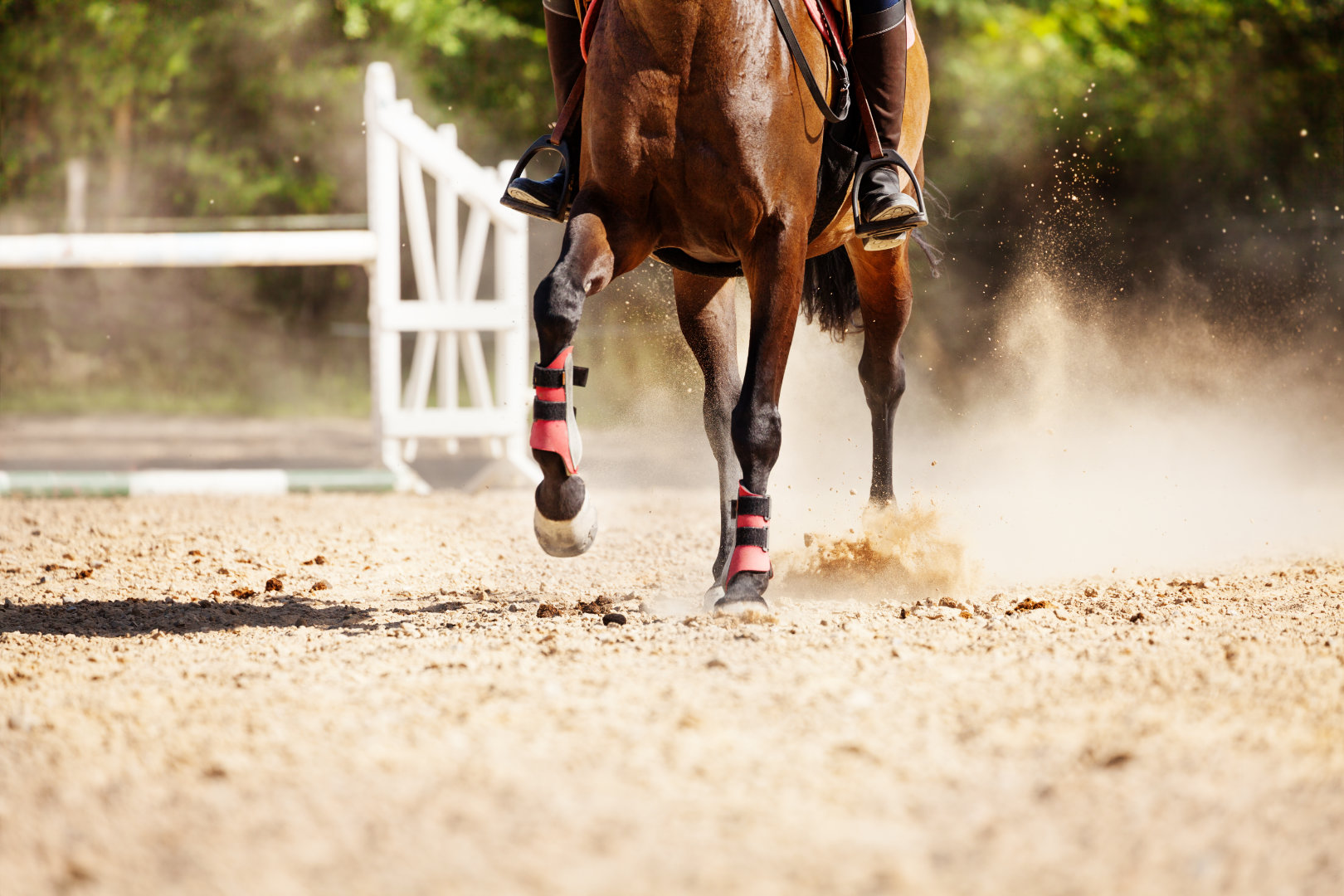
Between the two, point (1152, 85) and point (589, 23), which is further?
point (1152, 85)

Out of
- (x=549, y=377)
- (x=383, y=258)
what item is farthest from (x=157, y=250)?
(x=549, y=377)

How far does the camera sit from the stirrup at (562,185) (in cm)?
358

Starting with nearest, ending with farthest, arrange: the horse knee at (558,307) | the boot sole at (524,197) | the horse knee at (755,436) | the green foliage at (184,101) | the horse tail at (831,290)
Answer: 1. the horse knee at (558,307)
2. the horse knee at (755,436)
3. the boot sole at (524,197)
4. the horse tail at (831,290)
5. the green foliage at (184,101)

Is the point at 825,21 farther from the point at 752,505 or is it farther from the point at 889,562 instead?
the point at 889,562

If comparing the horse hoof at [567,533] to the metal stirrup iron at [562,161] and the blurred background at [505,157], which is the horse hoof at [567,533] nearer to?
A: the metal stirrup iron at [562,161]

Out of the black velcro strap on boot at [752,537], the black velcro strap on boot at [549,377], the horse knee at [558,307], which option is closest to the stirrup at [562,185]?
the horse knee at [558,307]

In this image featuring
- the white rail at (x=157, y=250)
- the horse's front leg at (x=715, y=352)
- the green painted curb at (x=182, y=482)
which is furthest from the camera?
the green painted curb at (x=182, y=482)

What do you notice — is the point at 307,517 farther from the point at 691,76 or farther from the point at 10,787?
the point at 10,787

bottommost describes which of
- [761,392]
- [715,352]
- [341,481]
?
[341,481]

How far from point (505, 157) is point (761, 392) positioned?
1148 cm

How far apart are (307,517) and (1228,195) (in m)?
9.43

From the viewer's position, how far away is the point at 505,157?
14.2 m

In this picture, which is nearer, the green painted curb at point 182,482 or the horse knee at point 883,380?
the horse knee at point 883,380

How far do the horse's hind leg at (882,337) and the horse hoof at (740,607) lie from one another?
55.7 inches
